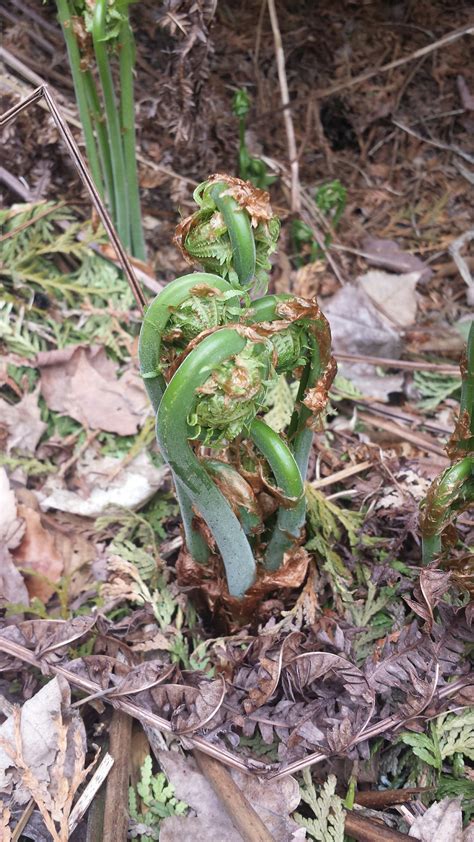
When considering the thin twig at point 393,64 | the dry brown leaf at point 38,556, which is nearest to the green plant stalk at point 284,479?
the dry brown leaf at point 38,556

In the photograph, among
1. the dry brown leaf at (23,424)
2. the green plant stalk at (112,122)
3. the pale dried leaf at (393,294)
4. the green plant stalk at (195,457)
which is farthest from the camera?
the pale dried leaf at (393,294)

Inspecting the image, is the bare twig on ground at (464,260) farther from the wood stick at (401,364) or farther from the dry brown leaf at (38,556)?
the dry brown leaf at (38,556)

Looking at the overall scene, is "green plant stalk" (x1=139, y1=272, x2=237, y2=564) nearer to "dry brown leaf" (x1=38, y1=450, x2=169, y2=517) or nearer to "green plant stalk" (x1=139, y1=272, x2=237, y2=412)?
"green plant stalk" (x1=139, y1=272, x2=237, y2=412)

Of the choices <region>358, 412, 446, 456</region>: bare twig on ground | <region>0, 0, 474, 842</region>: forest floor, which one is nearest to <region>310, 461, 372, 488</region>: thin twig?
<region>0, 0, 474, 842</region>: forest floor

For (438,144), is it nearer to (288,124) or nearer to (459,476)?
(288,124)

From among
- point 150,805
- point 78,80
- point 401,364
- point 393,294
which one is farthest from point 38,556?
point 393,294

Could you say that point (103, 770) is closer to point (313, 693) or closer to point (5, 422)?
point (313, 693)
